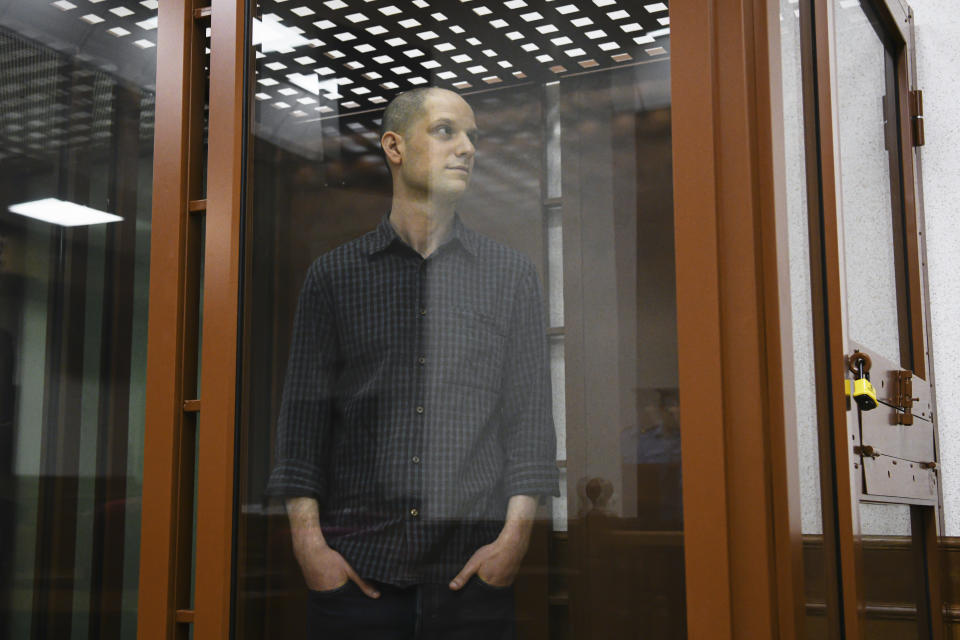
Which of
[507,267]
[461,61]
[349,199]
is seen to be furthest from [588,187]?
[349,199]

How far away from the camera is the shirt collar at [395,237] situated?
5.42ft

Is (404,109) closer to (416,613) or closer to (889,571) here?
(416,613)

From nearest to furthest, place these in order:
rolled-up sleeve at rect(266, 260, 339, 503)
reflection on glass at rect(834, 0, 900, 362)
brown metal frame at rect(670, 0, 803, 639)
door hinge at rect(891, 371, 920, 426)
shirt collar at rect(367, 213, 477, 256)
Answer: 1. brown metal frame at rect(670, 0, 803, 639)
2. shirt collar at rect(367, 213, 477, 256)
3. rolled-up sleeve at rect(266, 260, 339, 503)
4. reflection on glass at rect(834, 0, 900, 362)
5. door hinge at rect(891, 371, 920, 426)

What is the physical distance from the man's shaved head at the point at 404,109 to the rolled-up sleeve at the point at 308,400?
0.28 metres

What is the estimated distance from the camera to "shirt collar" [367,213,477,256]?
1651 millimetres

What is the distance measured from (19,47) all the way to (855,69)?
181 cm

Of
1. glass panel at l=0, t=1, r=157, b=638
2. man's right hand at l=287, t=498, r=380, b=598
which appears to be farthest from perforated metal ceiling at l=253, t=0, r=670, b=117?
man's right hand at l=287, t=498, r=380, b=598

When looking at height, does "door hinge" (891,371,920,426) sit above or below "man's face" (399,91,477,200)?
below

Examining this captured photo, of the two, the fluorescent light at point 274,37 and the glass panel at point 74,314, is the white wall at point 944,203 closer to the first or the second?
the fluorescent light at point 274,37

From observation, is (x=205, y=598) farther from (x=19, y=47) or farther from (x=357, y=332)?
(x=19, y=47)

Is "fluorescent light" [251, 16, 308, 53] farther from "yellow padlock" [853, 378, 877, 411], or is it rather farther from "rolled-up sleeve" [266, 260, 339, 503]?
"yellow padlock" [853, 378, 877, 411]

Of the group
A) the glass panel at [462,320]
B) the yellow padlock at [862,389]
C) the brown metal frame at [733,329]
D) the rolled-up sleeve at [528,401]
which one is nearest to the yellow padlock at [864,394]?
the yellow padlock at [862,389]

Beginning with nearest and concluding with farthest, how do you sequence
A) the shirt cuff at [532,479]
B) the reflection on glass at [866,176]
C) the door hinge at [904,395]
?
the shirt cuff at [532,479]
the reflection on glass at [866,176]
the door hinge at [904,395]

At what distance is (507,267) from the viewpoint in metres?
1.63
